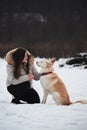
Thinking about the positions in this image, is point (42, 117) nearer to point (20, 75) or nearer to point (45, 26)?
point (20, 75)

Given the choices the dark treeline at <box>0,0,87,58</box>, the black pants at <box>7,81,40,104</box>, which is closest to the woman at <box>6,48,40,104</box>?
the black pants at <box>7,81,40,104</box>

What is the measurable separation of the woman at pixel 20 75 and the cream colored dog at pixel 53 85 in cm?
27

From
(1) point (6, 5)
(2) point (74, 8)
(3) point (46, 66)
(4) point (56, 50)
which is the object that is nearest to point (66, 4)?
(2) point (74, 8)

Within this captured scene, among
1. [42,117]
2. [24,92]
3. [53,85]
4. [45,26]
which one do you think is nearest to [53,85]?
[53,85]

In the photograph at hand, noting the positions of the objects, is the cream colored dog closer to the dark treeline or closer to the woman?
the woman

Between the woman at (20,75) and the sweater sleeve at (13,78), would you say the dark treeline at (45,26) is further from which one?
the sweater sleeve at (13,78)

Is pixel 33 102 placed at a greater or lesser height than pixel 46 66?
lesser

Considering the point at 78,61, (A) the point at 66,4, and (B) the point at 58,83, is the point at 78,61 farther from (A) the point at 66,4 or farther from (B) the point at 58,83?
(A) the point at 66,4

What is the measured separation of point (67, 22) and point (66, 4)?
24.8 ft

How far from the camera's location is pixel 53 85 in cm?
603

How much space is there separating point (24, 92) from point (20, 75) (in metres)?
0.31

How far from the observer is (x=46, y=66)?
20.7 feet

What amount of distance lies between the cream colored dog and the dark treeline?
13337 mm

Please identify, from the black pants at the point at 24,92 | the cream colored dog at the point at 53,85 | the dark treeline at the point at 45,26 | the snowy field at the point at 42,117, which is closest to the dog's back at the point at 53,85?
the cream colored dog at the point at 53,85
